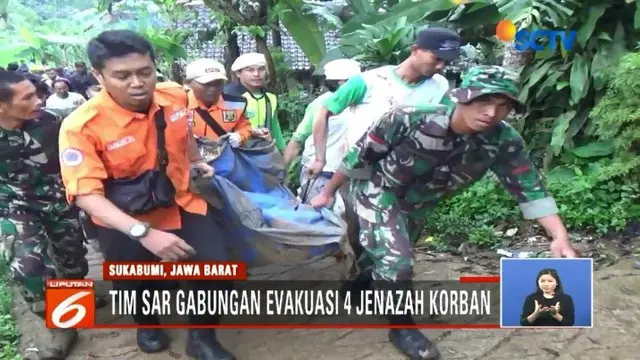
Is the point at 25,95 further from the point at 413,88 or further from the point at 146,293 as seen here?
the point at 413,88

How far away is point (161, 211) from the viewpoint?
2.56 m

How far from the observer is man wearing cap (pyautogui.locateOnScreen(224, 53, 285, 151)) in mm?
4035

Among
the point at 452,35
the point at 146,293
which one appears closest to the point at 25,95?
the point at 146,293

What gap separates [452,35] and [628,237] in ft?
6.93

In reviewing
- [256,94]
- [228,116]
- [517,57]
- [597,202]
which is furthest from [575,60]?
[228,116]

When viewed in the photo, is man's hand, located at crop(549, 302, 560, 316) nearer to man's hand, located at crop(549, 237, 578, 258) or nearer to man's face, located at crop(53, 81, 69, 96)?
man's hand, located at crop(549, 237, 578, 258)

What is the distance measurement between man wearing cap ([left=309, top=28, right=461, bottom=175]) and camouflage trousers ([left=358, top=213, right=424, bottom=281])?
1.59 ft

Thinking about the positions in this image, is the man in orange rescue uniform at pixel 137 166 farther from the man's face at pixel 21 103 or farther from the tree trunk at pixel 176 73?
the tree trunk at pixel 176 73

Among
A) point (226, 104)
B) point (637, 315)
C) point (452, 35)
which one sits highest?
point (452, 35)

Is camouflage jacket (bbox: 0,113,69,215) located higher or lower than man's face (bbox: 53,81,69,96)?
lower

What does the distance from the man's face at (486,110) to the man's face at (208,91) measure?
1643 mm

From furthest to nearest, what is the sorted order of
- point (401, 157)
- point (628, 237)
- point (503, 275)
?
point (628, 237) → point (401, 157) → point (503, 275)

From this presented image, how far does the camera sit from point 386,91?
3004 mm

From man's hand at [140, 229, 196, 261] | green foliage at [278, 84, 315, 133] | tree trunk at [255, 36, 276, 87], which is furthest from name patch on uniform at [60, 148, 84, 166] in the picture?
green foliage at [278, 84, 315, 133]
